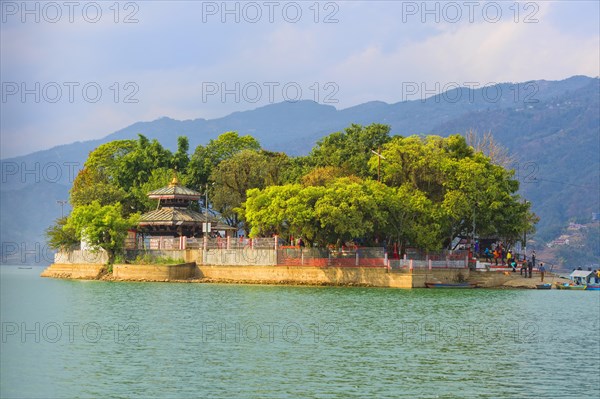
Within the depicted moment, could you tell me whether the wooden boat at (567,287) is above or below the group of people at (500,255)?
below

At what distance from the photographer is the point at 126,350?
107 ft

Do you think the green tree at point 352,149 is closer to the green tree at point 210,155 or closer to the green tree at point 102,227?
the green tree at point 210,155

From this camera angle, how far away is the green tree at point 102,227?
73.9 m

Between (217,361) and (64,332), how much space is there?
9295mm

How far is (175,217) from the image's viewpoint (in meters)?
77.6

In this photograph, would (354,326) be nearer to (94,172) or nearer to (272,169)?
(272,169)

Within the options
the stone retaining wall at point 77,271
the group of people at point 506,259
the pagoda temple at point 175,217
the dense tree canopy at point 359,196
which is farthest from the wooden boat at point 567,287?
the stone retaining wall at point 77,271

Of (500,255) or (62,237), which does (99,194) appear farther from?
(500,255)

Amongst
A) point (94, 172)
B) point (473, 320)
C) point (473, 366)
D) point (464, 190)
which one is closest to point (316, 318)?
point (473, 320)

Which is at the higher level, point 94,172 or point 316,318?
point 94,172

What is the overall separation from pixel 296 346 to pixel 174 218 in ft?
146

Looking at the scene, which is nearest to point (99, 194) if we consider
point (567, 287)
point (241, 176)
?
point (241, 176)

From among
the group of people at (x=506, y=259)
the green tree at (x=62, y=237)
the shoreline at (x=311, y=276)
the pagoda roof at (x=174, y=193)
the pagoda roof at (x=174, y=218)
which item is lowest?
the shoreline at (x=311, y=276)

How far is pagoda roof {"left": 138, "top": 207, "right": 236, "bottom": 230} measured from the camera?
7731 centimetres
